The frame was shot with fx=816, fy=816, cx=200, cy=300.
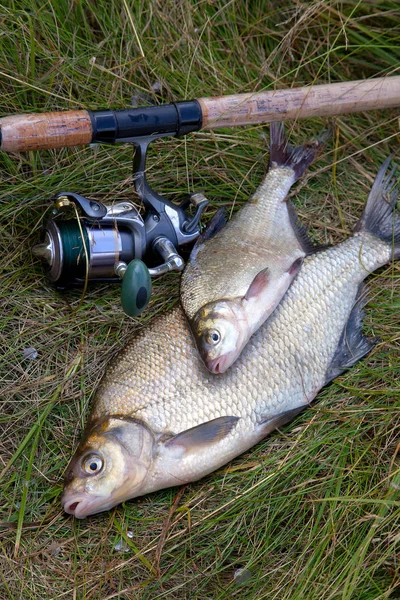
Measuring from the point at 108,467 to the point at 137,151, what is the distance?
113cm

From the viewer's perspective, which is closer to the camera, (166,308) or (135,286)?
(135,286)

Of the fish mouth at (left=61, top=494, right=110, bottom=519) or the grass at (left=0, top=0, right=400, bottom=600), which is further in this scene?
the grass at (left=0, top=0, right=400, bottom=600)

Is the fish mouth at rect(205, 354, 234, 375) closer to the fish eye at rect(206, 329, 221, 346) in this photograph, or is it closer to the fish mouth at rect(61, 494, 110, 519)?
the fish eye at rect(206, 329, 221, 346)

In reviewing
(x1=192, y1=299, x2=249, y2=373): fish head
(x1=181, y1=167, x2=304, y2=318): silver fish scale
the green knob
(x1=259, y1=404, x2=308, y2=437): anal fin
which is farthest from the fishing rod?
(x1=259, y1=404, x2=308, y2=437): anal fin

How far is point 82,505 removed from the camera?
270 cm

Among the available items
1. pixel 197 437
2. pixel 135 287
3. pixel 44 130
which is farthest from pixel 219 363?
pixel 44 130

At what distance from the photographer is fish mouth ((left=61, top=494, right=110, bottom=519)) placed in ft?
8.81

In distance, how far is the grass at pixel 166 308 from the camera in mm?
2795

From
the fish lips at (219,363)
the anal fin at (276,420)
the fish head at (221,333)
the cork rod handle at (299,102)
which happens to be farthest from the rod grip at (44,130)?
the anal fin at (276,420)

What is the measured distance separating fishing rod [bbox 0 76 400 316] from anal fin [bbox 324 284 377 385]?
2.22 feet

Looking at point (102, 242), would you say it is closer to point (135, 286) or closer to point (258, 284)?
point (135, 286)

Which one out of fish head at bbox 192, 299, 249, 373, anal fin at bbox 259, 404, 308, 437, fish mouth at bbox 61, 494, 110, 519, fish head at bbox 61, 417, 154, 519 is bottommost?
anal fin at bbox 259, 404, 308, 437

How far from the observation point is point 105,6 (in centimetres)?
354

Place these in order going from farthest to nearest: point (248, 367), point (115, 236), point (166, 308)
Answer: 1. point (166, 308)
2. point (115, 236)
3. point (248, 367)
